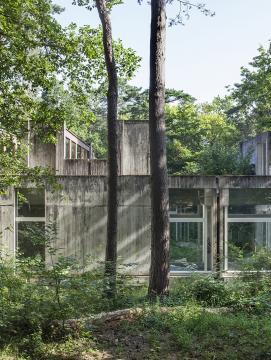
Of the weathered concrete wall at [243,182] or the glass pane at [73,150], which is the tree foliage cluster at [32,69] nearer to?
the weathered concrete wall at [243,182]

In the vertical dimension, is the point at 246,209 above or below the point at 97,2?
below

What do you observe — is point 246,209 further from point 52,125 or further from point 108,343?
point 108,343

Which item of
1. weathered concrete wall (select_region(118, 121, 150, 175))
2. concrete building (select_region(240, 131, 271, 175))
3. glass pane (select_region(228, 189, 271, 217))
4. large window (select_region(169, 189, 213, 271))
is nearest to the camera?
large window (select_region(169, 189, 213, 271))

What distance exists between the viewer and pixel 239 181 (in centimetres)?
1581

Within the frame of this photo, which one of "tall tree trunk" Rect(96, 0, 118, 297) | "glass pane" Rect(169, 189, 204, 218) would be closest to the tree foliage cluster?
"tall tree trunk" Rect(96, 0, 118, 297)

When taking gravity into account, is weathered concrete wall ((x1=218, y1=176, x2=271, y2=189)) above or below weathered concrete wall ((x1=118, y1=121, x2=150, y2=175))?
below

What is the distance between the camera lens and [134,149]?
18891mm

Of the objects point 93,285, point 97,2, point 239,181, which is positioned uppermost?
point 97,2

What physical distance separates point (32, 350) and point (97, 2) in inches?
333

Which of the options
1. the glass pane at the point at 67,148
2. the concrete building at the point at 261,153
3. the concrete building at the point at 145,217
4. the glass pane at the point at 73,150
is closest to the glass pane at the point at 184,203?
the concrete building at the point at 145,217

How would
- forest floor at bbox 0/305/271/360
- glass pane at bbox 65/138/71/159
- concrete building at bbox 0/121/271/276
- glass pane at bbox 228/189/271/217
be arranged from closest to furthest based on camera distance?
forest floor at bbox 0/305/271/360
concrete building at bbox 0/121/271/276
glass pane at bbox 228/189/271/217
glass pane at bbox 65/138/71/159

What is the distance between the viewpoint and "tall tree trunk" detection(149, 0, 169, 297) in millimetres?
10930

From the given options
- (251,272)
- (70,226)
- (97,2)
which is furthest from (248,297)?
(97,2)

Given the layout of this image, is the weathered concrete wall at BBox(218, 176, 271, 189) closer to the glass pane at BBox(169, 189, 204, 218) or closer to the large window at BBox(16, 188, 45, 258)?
the glass pane at BBox(169, 189, 204, 218)
